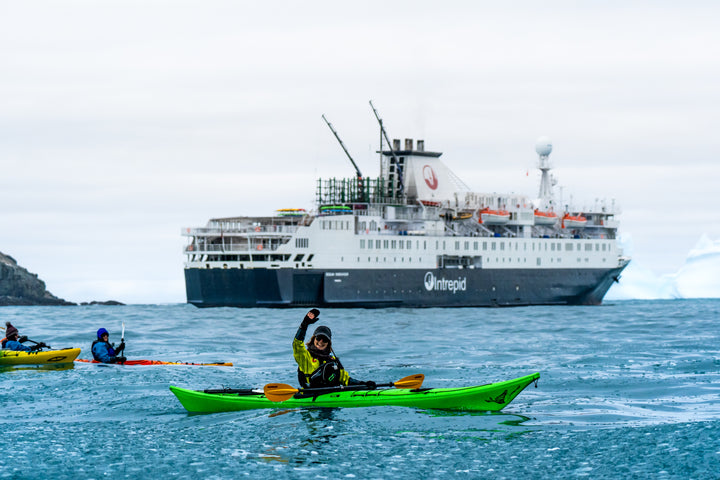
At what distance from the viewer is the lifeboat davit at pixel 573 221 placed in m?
78.0

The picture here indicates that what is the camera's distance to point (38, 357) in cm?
2572

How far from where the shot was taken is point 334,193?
69250 millimetres

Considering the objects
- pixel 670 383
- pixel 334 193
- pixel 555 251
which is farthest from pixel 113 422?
pixel 555 251

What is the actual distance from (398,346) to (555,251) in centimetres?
4362

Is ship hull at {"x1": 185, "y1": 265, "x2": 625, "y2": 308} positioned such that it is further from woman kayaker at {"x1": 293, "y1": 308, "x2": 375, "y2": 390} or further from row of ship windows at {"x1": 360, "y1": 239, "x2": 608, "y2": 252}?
woman kayaker at {"x1": 293, "y1": 308, "x2": 375, "y2": 390}

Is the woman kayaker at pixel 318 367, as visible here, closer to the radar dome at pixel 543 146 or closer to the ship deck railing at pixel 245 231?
the ship deck railing at pixel 245 231

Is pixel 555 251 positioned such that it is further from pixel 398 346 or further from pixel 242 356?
pixel 242 356

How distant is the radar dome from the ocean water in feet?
171

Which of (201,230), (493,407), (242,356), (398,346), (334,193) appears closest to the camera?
(493,407)

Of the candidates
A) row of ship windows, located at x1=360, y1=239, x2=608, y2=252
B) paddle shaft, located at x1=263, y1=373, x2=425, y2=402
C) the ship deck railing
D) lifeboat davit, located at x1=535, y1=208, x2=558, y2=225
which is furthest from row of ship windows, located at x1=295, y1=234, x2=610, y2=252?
paddle shaft, located at x1=263, y1=373, x2=425, y2=402

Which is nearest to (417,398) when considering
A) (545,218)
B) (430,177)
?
(430,177)

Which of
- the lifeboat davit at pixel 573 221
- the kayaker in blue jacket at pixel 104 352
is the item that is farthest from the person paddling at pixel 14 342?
the lifeboat davit at pixel 573 221

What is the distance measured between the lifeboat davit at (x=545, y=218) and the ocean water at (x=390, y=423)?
45833 mm

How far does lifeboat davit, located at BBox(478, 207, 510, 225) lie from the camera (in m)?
72.5
